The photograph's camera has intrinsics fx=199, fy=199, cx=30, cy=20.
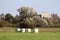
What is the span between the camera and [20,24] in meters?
51.7

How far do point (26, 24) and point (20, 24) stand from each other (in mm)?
3321

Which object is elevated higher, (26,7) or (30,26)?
(26,7)

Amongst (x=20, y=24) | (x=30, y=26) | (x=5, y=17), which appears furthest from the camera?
(x=5, y=17)

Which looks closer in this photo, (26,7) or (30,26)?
(30,26)

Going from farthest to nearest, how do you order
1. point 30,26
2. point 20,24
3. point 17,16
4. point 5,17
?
1. point 5,17
2. point 17,16
3. point 20,24
4. point 30,26

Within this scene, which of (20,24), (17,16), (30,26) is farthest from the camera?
(17,16)

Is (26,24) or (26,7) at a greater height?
(26,7)

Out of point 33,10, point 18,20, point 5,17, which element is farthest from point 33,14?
point 5,17

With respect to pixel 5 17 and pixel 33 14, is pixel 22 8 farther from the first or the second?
pixel 5 17

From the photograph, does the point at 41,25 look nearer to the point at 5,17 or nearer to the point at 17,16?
the point at 17,16

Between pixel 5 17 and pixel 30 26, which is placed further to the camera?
pixel 5 17

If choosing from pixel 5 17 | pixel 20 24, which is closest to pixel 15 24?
pixel 20 24

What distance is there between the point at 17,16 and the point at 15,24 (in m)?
3.38

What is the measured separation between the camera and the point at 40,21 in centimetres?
5444
